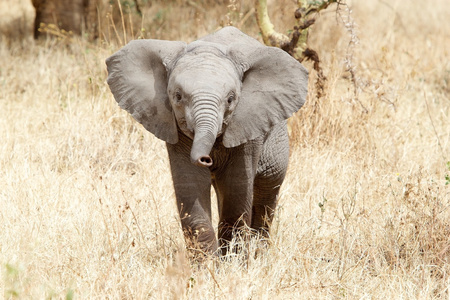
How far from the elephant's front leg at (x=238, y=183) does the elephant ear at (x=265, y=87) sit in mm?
201

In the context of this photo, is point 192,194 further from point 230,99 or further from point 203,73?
point 203,73

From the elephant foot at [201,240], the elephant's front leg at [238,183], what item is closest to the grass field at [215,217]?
the elephant foot at [201,240]

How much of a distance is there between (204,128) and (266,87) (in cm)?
77

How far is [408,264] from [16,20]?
8368 millimetres

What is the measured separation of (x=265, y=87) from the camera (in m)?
4.17

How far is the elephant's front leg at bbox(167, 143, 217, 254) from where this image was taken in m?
4.16

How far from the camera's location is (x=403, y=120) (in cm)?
755

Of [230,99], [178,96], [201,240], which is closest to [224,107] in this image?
[230,99]

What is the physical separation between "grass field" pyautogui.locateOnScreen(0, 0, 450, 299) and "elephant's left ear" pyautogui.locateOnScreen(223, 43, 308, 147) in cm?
80

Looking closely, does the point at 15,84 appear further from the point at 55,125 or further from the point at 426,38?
the point at 426,38

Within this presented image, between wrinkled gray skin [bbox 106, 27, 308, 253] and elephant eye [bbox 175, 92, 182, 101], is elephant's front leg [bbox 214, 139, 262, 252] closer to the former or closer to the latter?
wrinkled gray skin [bbox 106, 27, 308, 253]

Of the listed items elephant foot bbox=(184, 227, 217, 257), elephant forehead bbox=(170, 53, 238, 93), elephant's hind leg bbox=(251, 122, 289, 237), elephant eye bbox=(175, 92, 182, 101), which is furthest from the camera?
elephant's hind leg bbox=(251, 122, 289, 237)

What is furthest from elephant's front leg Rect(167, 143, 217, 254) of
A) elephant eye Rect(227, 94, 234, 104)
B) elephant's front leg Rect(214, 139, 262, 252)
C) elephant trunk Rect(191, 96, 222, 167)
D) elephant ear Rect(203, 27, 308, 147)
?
elephant trunk Rect(191, 96, 222, 167)

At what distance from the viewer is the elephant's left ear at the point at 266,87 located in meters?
4.11
